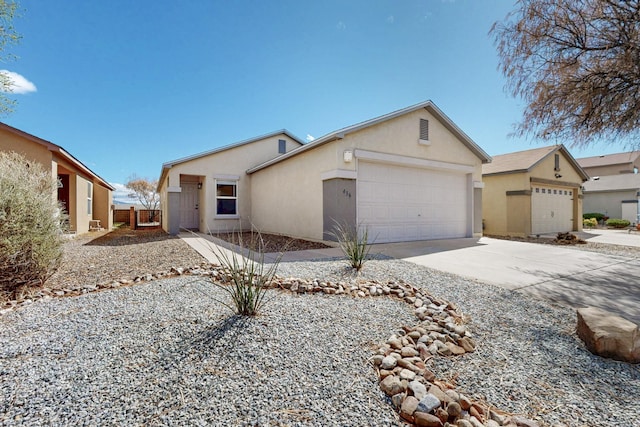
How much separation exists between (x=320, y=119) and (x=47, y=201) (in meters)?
10.3

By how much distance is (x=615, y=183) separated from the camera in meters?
22.1

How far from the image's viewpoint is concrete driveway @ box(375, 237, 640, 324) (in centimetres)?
379

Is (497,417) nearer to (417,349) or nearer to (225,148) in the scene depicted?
(417,349)

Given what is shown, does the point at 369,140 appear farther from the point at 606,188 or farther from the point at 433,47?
the point at 606,188

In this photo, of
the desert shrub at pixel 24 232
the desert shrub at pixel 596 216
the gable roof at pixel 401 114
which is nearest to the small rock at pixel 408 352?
the desert shrub at pixel 24 232

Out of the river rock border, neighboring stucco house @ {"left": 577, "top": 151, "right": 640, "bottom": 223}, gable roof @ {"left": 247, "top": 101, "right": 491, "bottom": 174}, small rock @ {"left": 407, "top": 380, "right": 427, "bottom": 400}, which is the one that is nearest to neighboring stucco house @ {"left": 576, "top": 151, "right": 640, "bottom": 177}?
neighboring stucco house @ {"left": 577, "top": 151, "right": 640, "bottom": 223}

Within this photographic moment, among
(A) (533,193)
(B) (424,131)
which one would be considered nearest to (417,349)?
(B) (424,131)

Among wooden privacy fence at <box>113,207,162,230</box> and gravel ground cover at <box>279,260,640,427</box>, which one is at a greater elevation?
wooden privacy fence at <box>113,207,162,230</box>

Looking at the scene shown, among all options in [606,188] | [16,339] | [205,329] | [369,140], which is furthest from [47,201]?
[606,188]

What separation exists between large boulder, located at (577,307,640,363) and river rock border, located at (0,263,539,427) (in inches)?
38.2

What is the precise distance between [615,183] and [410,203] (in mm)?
24094

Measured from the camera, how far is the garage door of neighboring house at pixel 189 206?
1500cm

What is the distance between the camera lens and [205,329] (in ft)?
8.35

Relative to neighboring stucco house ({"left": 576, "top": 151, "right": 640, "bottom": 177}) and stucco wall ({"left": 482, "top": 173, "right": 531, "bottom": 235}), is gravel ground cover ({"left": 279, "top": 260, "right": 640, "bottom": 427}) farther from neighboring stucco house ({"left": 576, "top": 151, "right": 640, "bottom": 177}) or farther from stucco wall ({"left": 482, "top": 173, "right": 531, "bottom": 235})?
neighboring stucco house ({"left": 576, "top": 151, "right": 640, "bottom": 177})
